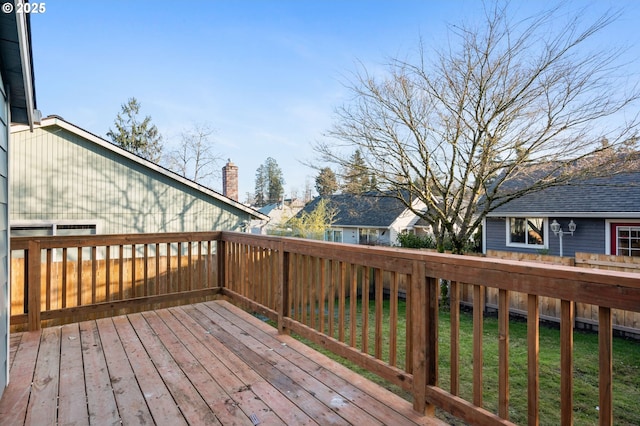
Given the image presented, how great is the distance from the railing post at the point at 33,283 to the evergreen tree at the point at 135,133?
2194 cm

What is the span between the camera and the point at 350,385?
228cm

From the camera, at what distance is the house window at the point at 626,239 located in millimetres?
9898

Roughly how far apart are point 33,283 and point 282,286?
7.50 feet

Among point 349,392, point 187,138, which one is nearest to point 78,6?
point 349,392

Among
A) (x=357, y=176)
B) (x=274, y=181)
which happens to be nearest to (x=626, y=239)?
(x=357, y=176)

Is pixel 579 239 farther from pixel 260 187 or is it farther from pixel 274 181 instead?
pixel 260 187

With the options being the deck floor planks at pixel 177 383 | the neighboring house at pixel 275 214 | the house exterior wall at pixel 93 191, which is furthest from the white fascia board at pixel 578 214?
the deck floor planks at pixel 177 383

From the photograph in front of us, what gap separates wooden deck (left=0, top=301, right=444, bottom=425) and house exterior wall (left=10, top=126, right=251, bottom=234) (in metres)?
5.63

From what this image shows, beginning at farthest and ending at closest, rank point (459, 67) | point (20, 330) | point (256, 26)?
point (256, 26), point (459, 67), point (20, 330)

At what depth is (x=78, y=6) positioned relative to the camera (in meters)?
6.94

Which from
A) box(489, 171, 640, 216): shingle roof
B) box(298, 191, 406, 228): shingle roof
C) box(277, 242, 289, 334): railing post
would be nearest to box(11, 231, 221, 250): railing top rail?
box(277, 242, 289, 334): railing post

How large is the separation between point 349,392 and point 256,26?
8.90 m

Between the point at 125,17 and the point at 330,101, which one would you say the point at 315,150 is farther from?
the point at 125,17

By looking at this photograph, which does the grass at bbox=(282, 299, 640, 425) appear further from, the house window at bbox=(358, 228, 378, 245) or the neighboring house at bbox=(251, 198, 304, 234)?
the house window at bbox=(358, 228, 378, 245)
